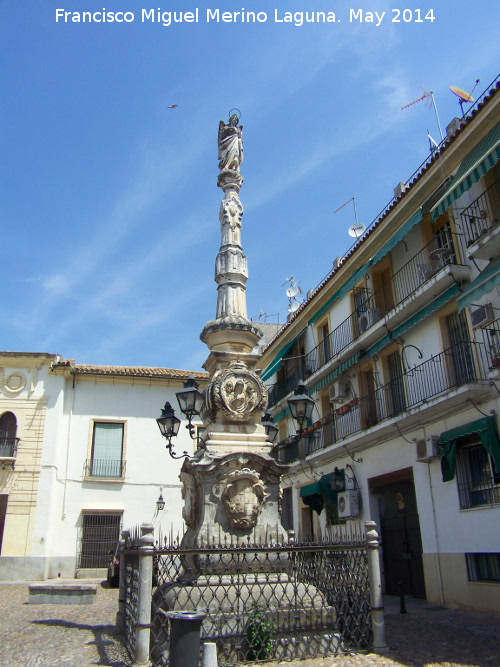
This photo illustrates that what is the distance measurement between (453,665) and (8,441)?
18.0 meters

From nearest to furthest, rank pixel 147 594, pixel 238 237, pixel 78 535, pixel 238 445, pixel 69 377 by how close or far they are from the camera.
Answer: pixel 147 594 → pixel 238 445 → pixel 238 237 → pixel 78 535 → pixel 69 377

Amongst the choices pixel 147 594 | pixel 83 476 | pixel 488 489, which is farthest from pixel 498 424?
pixel 83 476

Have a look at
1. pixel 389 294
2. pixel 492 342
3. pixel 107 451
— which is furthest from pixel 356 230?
pixel 107 451

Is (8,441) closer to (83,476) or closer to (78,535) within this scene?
(83,476)

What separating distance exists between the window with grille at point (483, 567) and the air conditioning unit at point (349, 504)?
171 inches

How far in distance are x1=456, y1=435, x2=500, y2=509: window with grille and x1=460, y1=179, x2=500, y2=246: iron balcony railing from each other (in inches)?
160

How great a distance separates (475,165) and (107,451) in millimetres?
17335

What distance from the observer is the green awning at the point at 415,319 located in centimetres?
1146

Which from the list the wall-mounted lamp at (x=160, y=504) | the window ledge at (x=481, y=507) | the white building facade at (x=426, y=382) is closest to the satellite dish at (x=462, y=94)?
the white building facade at (x=426, y=382)

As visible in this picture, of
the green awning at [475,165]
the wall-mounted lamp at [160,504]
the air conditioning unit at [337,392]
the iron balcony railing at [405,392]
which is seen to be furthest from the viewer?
the wall-mounted lamp at [160,504]

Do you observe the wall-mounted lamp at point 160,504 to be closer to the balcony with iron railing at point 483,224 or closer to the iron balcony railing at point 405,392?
the iron balcony railing at point 405,392

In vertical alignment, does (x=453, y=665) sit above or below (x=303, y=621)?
below

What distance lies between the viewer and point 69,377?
71.2 ft

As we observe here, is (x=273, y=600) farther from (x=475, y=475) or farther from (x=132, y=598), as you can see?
(x=475, y=475)
